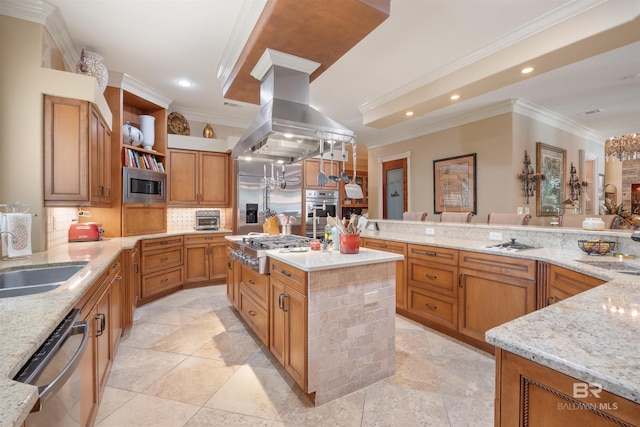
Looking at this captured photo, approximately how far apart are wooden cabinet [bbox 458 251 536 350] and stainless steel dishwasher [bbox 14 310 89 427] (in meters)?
2.64

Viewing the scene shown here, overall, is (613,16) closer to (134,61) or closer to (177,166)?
(134,61)

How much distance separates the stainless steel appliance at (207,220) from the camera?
15.0 ft

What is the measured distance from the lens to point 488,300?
2.38 meters

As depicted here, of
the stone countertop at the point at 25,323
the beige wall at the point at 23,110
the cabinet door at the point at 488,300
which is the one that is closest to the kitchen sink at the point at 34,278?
the stone countertop at the point at 25,323

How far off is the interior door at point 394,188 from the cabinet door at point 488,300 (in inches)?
143

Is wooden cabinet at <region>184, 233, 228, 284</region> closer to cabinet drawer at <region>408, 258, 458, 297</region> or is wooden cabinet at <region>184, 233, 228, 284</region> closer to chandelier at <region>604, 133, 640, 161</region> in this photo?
cabinet drawer at <region>408, 258, 458, 297</region>

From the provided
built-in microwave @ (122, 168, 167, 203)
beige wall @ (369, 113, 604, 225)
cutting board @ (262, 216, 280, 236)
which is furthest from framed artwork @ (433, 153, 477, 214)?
built-in microwave @ (122, 168, 167, 203)

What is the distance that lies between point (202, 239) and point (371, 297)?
330cm

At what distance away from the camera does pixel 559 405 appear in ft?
2.24

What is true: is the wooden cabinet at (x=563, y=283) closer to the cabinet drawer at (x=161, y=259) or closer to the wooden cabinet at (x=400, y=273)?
the wooden cabinet at (x=400, y=273)

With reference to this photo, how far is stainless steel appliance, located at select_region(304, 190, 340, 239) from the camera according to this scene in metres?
5.36

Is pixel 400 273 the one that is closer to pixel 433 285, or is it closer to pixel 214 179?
pixel 433 285

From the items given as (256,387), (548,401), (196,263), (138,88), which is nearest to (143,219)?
(196,263)

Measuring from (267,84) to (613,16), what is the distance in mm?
2656
